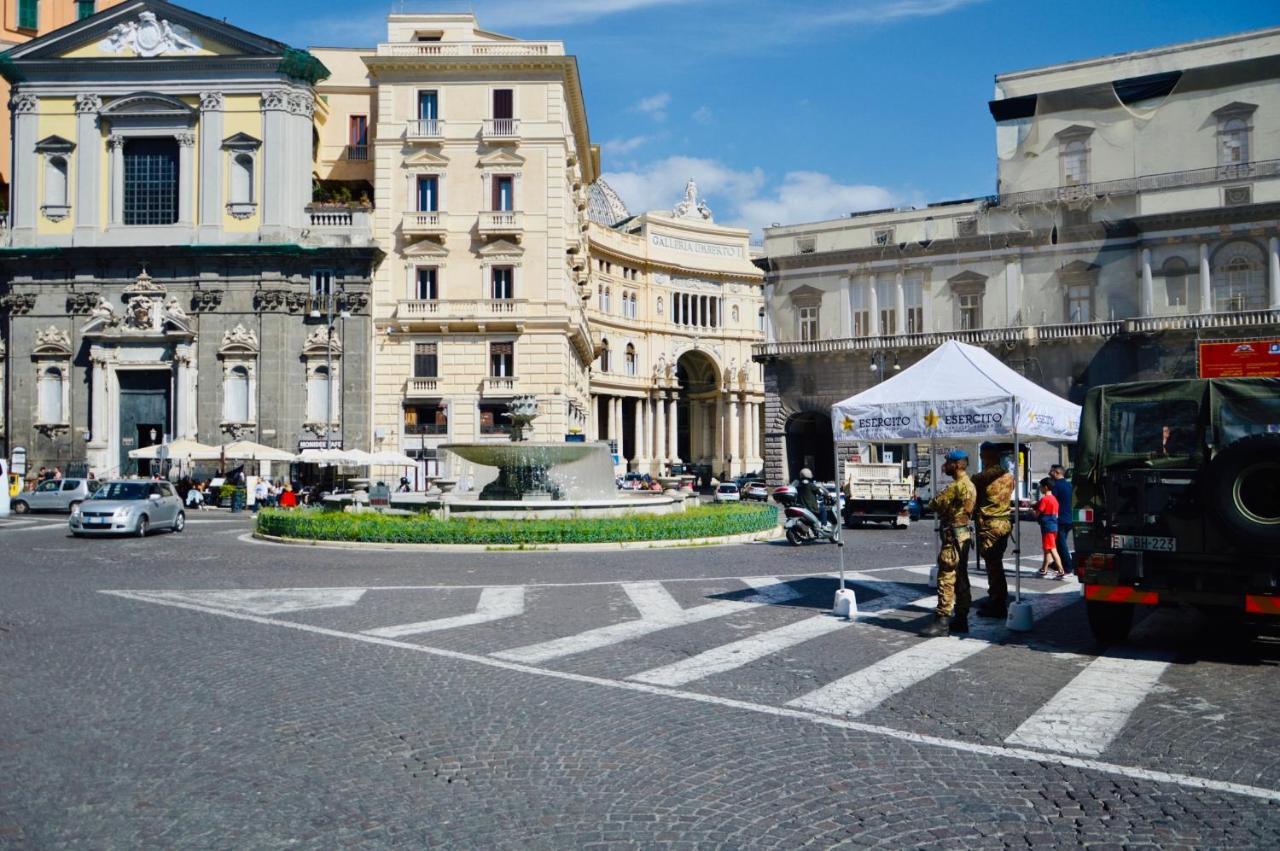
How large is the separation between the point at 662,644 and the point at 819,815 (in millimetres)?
4473

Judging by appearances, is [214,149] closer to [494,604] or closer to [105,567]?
[105,567]

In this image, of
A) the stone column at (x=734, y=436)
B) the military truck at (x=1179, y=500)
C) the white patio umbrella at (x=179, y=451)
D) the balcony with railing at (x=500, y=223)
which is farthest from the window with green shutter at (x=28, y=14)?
the military truck at (x=1179, y=500)

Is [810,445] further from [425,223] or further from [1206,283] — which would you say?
[425,223]

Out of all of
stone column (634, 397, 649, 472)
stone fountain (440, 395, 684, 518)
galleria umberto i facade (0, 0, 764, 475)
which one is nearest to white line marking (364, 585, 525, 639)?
stone fountain (440, 395, 684, 518)

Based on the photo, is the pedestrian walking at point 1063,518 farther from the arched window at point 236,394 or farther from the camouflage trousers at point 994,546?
the arched window at point 236,394

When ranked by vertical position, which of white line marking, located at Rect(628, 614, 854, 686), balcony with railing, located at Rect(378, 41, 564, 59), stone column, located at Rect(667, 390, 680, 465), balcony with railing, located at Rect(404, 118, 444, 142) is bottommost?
white line marking, located at Rect(628, 614, 854, 686)

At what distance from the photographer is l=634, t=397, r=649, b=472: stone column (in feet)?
236

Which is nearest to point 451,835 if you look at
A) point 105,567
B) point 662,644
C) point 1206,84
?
point 662,644

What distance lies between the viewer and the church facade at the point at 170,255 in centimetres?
4219

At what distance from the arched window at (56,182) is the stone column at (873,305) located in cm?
3361

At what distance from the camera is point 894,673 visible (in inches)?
323

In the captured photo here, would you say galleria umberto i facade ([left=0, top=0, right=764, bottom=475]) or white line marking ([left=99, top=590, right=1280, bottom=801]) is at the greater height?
galleria umberto i facade ([left=0, top=0, right=764, bottom=475])

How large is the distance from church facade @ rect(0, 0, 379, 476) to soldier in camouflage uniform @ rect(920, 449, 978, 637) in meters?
35.4

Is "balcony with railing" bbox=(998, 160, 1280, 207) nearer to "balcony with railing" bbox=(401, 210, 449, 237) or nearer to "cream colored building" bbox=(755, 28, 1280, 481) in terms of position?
"cream colored building" bbox=(755, 28, 1280, 481)
